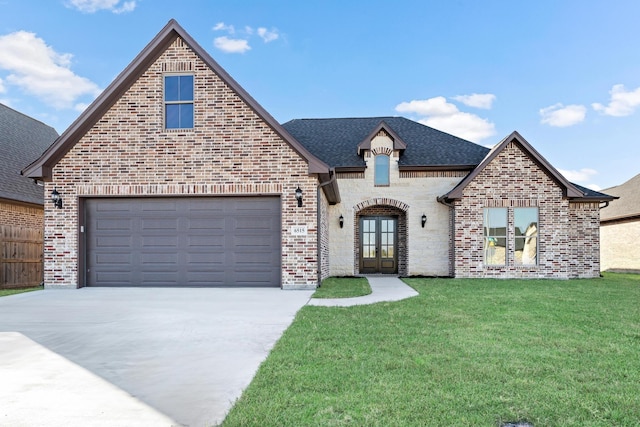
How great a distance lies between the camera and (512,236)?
49.3 feet

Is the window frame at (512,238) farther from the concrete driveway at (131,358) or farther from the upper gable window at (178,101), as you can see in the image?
the upper gable window at (178,101)

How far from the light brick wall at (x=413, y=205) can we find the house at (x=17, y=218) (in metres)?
11.4

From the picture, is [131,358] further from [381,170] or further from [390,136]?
[390,136]

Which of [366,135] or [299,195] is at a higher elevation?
[366,135]

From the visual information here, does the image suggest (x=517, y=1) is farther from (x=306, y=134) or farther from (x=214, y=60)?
(x=214, y=60)

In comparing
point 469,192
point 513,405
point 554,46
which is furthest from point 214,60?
point 554,46

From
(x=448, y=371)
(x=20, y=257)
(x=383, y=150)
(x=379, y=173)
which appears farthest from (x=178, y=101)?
(x=448, y=371)

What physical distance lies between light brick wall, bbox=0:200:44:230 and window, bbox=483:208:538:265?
17.0 metres

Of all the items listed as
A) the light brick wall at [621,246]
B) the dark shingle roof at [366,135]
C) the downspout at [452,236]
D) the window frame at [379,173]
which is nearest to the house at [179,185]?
the window frame at [379,173]

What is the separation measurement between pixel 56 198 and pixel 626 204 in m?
26.0

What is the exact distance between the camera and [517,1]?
48.9 feet

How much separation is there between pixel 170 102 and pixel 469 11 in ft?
37.7

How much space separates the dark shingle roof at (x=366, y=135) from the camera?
54.6 ft

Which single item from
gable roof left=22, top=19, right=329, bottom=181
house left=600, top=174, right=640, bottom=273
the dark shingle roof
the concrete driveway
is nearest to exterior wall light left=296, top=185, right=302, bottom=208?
gable roof left=22, top=19, right=329, bottom=181
